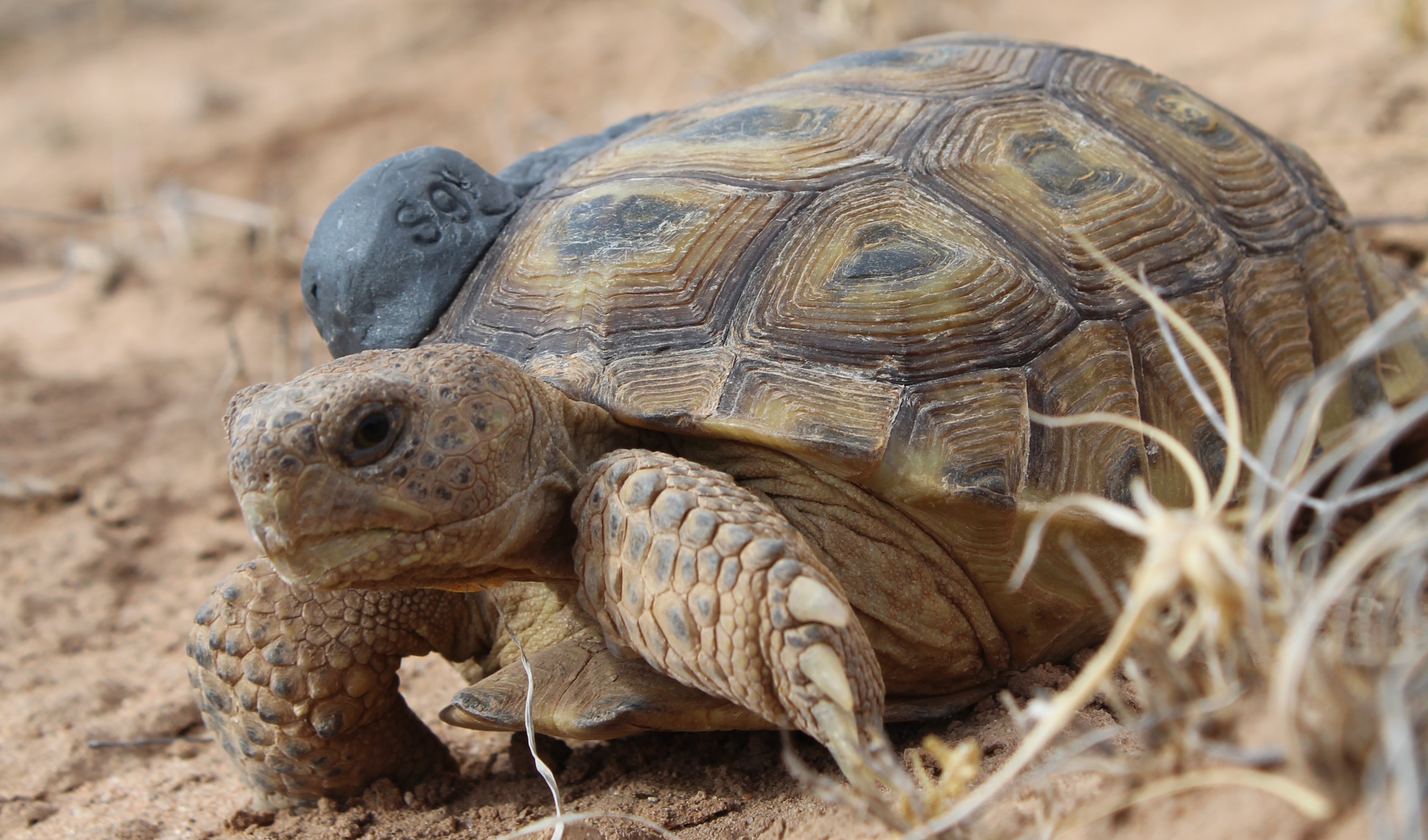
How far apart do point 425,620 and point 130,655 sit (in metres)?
1.20

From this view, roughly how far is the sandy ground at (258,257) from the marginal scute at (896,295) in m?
0.66

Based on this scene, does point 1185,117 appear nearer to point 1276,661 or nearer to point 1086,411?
point 1086,411

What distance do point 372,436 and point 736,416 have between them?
58 cm

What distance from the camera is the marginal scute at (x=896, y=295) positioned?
1.95 m

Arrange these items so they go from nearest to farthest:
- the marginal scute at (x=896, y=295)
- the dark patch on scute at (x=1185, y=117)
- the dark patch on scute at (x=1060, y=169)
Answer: the marginal scute at (x=896, y=295) < the dark patch on scute at (x=1060, y=169) < the dark patch on scute at (x=1185, y=117)

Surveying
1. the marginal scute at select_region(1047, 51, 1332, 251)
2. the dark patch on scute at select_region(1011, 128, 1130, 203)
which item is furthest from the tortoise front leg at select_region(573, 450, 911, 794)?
the marginal scute at select_region(1047, 51, 1332, 251)

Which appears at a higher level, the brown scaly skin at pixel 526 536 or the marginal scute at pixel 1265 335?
the marginal scute at pixel 1265 335

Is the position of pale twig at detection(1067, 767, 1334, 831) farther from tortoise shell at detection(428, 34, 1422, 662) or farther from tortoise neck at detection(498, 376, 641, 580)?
tortoise neck at detection(498, 376, 641, 580)

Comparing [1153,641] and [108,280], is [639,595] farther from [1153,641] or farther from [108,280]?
[108,280]

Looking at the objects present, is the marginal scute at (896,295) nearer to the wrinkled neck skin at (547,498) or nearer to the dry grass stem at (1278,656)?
the wrinkled neck skin at (547,498)

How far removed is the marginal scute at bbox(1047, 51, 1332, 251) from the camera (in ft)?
8.05

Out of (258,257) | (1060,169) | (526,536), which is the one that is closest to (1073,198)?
(1060,169)

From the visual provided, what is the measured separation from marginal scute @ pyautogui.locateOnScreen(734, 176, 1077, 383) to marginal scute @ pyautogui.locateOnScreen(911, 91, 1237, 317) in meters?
0.08

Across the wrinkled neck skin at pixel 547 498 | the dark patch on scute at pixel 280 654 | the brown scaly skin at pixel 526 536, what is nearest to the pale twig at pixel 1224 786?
the brown scaly skin at pixel 526 536
